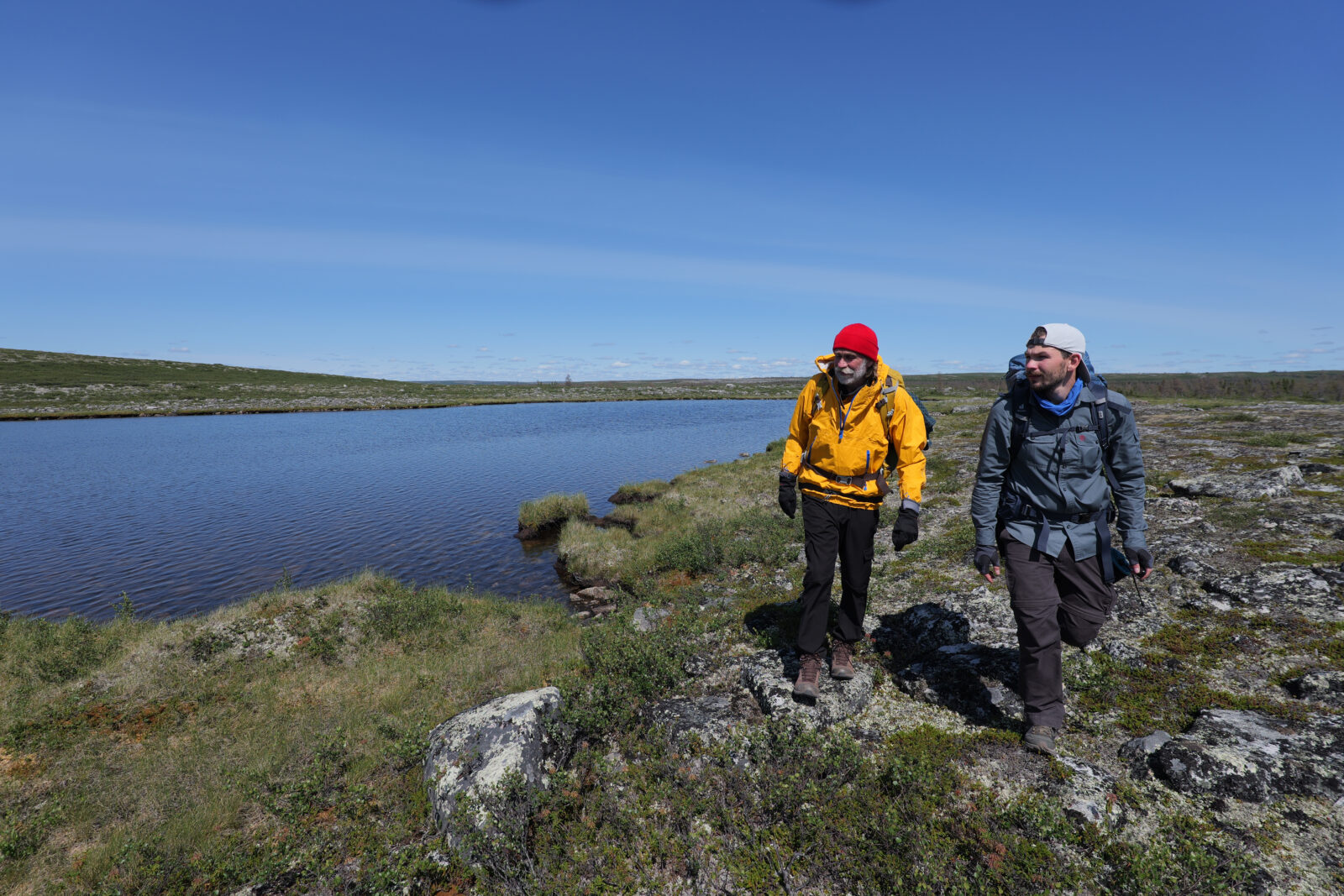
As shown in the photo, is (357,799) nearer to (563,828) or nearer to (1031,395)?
(563,828)

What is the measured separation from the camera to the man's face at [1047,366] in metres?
4.32

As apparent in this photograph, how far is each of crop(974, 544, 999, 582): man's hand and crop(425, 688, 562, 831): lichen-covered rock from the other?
4.37m

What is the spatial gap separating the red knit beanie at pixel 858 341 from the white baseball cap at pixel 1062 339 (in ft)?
4.08

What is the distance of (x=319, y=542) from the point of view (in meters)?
19.3

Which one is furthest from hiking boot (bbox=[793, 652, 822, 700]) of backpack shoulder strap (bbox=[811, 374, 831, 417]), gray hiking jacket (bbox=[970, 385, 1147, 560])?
backpack shoulder strap (bbox=[811, 374, 831, 417])

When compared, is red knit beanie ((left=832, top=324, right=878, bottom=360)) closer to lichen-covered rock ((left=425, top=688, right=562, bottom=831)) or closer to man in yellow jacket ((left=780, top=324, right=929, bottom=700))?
man in yellow jacket ((left=780, top=324, right=929, bottom=700))

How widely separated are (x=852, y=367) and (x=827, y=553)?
1.89 m

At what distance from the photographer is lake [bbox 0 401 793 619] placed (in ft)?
52.3

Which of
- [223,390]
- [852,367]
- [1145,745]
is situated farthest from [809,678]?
[223,390]

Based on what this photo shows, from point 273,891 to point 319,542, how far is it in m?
17.9

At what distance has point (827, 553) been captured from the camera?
545 centimetres

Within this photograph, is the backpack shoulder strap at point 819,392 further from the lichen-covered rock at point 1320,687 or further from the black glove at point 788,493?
the lichen-covered rock at point 1320,687

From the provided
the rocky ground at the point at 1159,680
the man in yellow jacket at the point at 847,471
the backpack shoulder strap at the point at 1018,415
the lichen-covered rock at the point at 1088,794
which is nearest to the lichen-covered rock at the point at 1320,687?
the rocky ground at the point at 1159,680

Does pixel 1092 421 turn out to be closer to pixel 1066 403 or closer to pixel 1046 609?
pixel 1066 403
